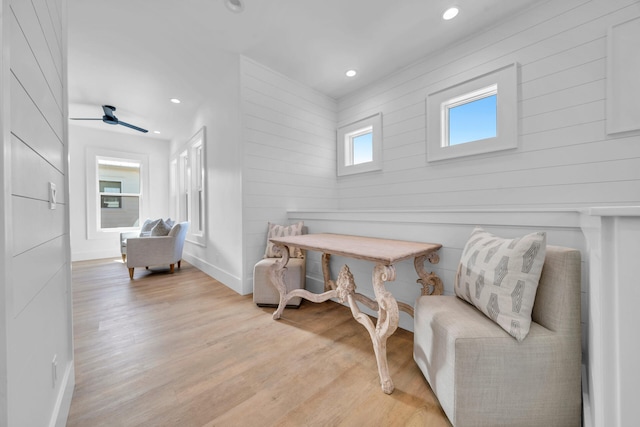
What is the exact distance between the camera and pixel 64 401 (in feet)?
3.59

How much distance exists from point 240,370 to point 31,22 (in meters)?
1.86

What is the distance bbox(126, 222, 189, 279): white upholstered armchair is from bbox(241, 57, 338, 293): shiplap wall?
176cm

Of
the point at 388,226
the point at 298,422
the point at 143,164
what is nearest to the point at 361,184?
the point at 388,226

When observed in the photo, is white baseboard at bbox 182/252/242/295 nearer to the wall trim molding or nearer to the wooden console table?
the wooden console table

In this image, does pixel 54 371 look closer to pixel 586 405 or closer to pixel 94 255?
pixel 586 405

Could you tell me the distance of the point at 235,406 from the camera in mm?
1202

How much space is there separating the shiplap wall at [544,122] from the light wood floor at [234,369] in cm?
162

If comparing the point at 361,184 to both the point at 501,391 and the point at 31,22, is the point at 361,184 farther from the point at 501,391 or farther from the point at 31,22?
the point at 31,22

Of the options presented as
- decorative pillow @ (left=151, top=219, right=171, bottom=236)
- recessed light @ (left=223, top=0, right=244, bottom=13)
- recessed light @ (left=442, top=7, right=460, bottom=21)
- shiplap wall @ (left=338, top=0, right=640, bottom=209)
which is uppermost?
recessed light @ (left=223, top=0, right=244, bottom=13)

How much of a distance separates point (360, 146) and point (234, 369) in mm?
3106

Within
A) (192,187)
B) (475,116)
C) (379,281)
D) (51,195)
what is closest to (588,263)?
(379,281)

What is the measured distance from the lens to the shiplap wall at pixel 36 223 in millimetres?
641

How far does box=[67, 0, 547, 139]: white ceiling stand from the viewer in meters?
2.04

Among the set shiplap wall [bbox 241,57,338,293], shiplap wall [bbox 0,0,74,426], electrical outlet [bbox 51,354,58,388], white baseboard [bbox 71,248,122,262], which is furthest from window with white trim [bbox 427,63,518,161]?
white baseboard [bbox 71,248,122,262]
